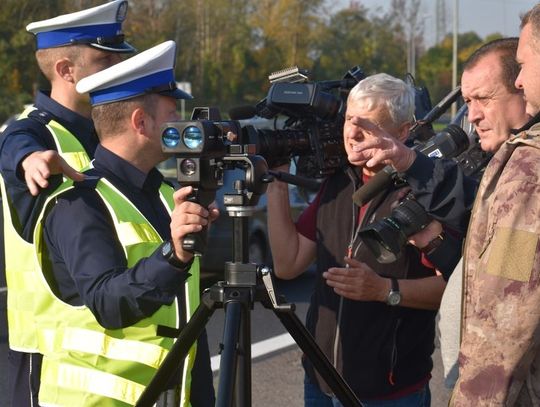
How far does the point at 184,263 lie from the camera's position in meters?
2.57

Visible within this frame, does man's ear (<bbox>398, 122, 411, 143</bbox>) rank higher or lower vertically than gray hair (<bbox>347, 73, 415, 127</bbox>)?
lower

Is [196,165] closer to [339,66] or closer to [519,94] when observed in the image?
[519,94]

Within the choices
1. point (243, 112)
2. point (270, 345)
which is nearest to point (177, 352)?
point (243, 112)

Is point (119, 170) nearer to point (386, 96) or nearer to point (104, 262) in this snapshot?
point (104, 262)

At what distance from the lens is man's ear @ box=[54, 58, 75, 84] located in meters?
3.82

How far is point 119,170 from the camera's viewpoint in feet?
9.61

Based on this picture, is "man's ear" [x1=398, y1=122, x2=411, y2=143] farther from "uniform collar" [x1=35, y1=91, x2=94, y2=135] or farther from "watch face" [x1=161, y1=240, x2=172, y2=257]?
"uniform collar" [x1=35, y1=91, x2=94, y2=135]

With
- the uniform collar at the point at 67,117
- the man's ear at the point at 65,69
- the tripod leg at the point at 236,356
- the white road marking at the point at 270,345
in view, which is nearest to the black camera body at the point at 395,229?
the tripod leg at the point at 236,356

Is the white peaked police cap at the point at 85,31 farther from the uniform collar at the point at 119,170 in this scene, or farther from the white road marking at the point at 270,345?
the white road marking at the point at 270,345

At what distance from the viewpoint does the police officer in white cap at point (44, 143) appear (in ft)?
9.66

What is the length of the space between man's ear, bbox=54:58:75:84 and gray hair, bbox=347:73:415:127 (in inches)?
47.4

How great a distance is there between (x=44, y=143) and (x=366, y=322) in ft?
4.39

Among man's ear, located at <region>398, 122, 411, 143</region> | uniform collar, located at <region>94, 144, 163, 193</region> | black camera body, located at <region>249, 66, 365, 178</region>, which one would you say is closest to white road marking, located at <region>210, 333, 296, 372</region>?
black camera body, located at <region>249, 66, 365, 178</region>

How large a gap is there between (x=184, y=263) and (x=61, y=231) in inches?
15.2
